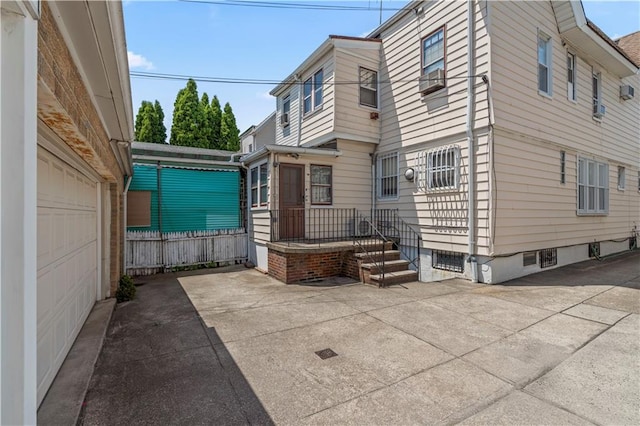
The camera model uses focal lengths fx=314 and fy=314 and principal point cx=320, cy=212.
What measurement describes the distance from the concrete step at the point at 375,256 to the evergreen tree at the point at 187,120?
18.3 meters

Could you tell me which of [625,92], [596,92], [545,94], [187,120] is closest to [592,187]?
[596,92]

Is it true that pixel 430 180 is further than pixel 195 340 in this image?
Yes

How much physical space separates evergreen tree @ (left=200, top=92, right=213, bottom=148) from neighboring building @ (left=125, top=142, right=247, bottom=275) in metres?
12.8

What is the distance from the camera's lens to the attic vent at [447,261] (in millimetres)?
7244

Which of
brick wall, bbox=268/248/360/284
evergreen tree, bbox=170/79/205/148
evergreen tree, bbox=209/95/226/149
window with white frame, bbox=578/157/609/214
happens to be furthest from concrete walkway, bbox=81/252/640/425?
evergreen tree, bbox=209/95/226/149

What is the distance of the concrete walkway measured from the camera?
254 cm

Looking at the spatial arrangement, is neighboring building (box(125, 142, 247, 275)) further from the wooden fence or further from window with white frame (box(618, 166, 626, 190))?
window with white frame (box(618, 166, 626, 190))

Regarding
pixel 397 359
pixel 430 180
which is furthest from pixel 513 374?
pixel 430 180

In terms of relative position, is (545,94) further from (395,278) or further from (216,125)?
(216,125)

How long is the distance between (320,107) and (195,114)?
15839 mm

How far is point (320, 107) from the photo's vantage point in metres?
9.60

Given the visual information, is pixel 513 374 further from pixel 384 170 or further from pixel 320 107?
pixel 320 107

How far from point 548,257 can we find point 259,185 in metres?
8.02

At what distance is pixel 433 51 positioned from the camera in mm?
7855
